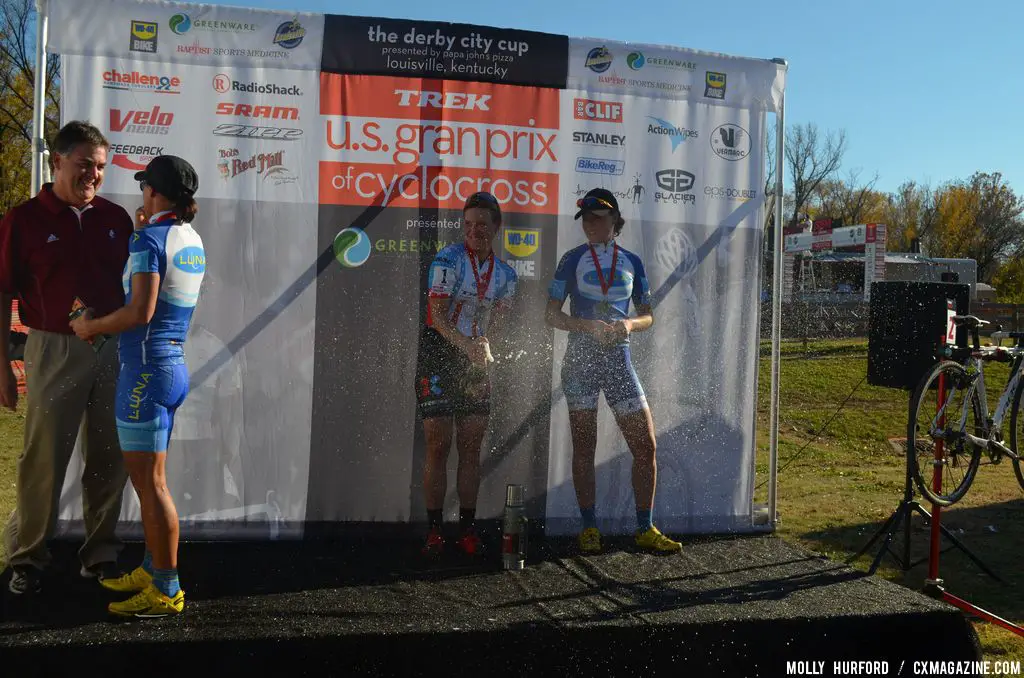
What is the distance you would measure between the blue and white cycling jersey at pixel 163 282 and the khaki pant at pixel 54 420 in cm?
58

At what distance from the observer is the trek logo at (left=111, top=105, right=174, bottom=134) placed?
175 inches

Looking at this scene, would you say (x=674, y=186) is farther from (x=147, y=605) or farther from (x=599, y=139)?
(x=147, y=605)

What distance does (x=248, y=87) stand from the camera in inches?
179

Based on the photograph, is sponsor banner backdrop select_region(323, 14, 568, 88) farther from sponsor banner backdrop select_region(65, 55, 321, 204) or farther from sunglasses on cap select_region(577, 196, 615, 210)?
sunglasses on cap select_region(577, 196, 615, 210)

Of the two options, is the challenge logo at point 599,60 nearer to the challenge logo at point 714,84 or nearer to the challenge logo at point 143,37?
the challenge logo at point 714,84

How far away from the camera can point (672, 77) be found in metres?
4.91

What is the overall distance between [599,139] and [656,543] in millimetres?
2258

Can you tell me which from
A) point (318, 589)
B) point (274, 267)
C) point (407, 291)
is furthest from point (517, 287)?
point (318, 589)

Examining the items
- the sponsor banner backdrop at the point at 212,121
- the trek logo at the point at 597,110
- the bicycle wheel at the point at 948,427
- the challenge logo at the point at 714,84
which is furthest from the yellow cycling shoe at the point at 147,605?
the challenge logo at the point at 714,84

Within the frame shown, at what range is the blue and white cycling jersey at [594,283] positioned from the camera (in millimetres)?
4691

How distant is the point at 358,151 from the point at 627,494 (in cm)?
246

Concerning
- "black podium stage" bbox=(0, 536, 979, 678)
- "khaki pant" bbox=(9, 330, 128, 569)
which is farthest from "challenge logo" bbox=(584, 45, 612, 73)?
"khaki pant" bbox=(9, 330, 128, 569)

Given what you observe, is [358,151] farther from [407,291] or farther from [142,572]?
[142,572]

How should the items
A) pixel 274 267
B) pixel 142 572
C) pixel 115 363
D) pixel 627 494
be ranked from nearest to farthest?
1. pixel 142 572
2. pixel 115 363
3. pixel 274 267
4. pixel 627 494
